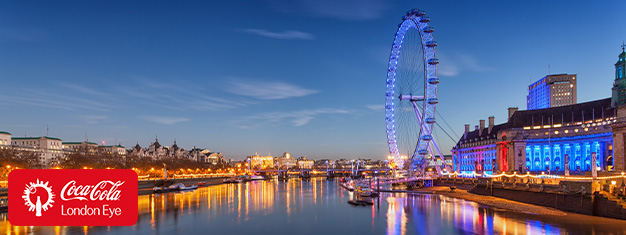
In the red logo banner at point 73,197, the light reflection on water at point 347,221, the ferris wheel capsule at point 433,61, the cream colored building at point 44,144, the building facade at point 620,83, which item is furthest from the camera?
the cream colored building at point 44,144

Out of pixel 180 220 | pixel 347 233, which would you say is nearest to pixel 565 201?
pixel 347 233

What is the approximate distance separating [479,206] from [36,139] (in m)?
178

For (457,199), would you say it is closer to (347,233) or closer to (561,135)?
(347,233)

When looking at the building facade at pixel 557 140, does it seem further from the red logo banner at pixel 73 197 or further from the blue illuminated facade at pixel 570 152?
the red logo banner at pixel 73 197

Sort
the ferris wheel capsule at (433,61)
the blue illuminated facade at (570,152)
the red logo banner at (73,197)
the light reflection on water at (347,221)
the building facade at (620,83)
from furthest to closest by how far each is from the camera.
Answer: the blue illuminated facade at (570,152), the ferris wheel capsule at (433,61), the building facade at (620,83), the light reflection on water at (347,221), the red logo banner at (73,197)

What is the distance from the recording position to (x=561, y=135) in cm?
9200

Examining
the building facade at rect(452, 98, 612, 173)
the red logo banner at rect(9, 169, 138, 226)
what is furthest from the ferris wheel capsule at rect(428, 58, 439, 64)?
the red logo banner at rect(9, 169, 138, 226)

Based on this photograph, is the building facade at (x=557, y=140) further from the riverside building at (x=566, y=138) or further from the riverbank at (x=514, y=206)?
the riverbank at (x=514, y=206)

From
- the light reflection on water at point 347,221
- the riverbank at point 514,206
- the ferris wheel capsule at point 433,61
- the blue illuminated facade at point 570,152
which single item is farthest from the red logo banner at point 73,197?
the blue illuminated facade at point 570,152

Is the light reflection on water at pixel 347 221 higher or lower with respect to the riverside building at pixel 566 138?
lower

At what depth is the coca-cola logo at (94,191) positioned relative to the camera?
49.7 feet

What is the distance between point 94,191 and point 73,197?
0.69 meters

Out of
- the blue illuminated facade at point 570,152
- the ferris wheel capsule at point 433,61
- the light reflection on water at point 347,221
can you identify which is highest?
the ferris wheel capsule at point 433,61

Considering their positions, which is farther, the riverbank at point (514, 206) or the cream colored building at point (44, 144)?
the cream colored building at point (44, 144)
